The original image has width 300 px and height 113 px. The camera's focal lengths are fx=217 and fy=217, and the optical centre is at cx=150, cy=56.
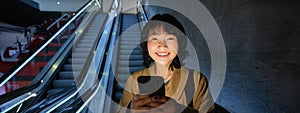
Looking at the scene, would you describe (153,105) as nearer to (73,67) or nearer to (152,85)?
(152,85)

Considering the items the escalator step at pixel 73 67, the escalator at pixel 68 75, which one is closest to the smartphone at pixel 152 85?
the escalator at pixel 68 75

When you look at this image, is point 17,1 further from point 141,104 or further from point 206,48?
point 141,104

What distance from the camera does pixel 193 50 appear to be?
147 inches

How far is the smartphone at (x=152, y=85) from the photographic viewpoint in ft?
3.49

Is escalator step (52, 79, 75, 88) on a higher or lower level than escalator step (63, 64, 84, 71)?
lower

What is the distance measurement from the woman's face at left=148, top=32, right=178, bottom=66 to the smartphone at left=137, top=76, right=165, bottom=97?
101 mm

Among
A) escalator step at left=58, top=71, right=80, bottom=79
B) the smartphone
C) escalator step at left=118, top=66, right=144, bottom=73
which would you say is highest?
the smartphone

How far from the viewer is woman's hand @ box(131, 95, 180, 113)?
3.19ft

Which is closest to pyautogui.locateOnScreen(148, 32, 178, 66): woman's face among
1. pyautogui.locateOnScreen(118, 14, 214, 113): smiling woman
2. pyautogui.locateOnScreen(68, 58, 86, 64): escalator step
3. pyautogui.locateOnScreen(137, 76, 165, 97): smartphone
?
pyautogui.locateOnScreen(118, 14, 214, 113): smiling woman

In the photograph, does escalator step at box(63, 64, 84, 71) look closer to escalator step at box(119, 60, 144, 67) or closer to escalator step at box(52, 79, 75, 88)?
escalator step at box(52, 79, 75, 88)

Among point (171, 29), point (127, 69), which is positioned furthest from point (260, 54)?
point (127, 69)

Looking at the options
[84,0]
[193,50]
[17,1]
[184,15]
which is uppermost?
[84,0]

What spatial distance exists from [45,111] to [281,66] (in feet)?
7.85

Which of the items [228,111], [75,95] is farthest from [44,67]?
[228,111]
